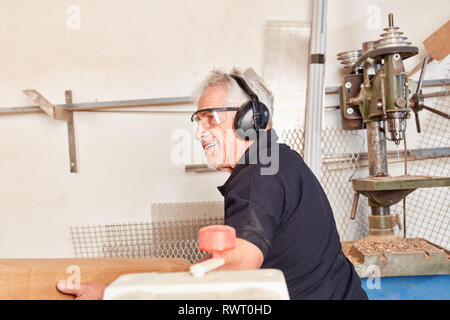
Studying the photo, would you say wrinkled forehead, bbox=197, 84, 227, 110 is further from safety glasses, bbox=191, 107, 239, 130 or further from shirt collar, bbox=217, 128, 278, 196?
shirt collar, bbox=217, 128, 278, 196

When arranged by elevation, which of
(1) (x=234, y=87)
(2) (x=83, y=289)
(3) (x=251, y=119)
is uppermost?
(1) (x=234, y=87)

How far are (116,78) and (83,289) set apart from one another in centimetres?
177

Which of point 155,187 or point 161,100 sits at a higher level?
point 161,100

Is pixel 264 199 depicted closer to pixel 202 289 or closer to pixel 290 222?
pixel 290 222

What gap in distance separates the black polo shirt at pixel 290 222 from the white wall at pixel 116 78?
1.33 meters

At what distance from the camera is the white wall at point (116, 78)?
2.36 m

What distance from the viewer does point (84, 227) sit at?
2424mm

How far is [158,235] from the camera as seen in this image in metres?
2.23

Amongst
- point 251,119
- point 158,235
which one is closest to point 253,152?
point 251,119

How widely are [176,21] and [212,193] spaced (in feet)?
3.41

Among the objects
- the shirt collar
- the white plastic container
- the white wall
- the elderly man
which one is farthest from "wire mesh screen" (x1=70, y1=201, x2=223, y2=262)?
the white plastic container
